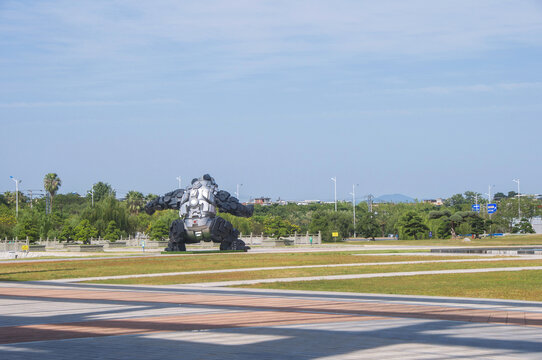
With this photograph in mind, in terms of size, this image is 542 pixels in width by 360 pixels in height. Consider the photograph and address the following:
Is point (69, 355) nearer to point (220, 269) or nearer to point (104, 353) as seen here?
point (104, 353)

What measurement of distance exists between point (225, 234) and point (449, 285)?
112 ft

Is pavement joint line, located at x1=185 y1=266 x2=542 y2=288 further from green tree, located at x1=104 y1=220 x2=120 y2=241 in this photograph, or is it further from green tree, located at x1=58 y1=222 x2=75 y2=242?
green tree, located at x1=104 y1=220 x2=120 y2=241

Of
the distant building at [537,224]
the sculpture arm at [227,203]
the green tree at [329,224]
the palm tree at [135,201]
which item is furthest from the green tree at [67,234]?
the distant building at [537,224]

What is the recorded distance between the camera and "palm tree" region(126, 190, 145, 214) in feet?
446

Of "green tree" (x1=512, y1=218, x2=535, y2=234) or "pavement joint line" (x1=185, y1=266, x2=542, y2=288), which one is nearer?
"pavement joint line" (x1=185, y1=266, x2=542, y2=288)

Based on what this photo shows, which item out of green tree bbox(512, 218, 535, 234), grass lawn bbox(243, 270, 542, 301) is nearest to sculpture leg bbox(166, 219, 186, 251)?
grass lawn bbox(243, 270, 542, 301)

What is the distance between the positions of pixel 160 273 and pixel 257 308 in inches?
617

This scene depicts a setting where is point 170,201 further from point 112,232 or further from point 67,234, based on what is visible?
point 112,232

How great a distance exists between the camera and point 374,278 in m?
25.9

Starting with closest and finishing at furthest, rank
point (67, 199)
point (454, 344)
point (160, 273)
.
A: point (454, 344) < point (160, 273) < point (67, 199)

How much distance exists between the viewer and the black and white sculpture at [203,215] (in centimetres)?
5441

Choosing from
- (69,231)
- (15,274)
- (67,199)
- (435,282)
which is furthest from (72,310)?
(67,199)

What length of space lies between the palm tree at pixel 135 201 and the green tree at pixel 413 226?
5830 centimetres

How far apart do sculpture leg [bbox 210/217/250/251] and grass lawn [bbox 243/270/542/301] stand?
29313mm
